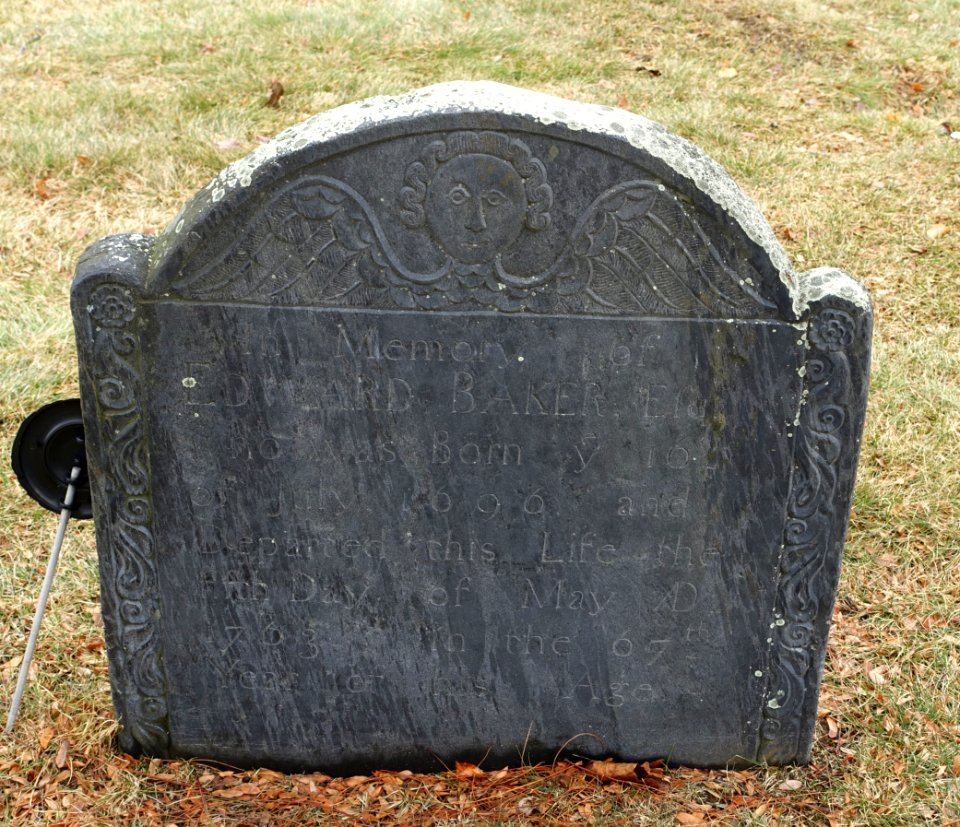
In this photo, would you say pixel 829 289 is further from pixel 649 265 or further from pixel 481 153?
pixel 481 153

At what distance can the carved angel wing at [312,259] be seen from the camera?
9.80 ft

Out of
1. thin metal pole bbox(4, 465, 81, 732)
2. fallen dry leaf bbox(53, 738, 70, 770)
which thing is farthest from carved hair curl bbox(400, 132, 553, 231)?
fallen dry leaf bbox(53, 738, 70, 770)

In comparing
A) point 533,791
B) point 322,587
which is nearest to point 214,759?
point 322,587

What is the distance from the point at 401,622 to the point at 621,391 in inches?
41.1

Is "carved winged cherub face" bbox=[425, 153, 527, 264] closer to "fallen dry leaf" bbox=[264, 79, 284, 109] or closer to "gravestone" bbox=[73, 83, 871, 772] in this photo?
"gravestone" bbox=[73, 83, 871, 772]

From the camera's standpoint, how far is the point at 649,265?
3.04 metres

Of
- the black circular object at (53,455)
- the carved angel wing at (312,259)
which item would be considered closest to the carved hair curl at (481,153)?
the carved angel wing at (312,259)

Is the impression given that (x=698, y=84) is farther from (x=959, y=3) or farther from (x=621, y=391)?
(x=621, y=391)

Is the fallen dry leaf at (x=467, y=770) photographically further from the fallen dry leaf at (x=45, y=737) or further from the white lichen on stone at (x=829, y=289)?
the white lichen on stone at (x=829, y=289)

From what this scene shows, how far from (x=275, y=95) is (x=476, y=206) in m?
6.16

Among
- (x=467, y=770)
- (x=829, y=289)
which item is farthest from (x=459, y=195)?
(x=467, y=770)

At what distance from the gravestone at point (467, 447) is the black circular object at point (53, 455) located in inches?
14.0

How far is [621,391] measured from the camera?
10.5 feet

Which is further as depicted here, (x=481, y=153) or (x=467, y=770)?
(x=467, y=770)
